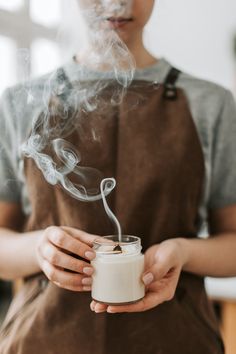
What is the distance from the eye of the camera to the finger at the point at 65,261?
0.67 metres

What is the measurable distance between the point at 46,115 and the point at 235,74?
622mm

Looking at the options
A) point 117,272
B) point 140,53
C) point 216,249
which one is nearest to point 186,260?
point 216,249

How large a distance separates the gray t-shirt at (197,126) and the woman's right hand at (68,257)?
0.18m

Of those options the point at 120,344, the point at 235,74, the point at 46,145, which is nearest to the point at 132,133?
the point at 46,145

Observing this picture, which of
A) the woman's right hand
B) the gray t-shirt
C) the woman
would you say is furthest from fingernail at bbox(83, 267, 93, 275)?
the gray t-shirt

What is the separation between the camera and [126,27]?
79cm

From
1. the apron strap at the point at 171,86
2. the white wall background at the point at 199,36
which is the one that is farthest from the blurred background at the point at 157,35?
the apron strap at the point at 171,86

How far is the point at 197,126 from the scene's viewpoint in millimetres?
823

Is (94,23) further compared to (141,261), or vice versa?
(94,23)

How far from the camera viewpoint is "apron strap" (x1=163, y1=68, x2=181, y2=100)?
2.73ft

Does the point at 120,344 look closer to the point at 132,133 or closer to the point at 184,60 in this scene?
the point at 132,133

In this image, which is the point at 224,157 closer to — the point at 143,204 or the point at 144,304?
the point at 143,204

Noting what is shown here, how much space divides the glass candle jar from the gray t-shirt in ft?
0.84

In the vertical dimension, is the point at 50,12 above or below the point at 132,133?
above
